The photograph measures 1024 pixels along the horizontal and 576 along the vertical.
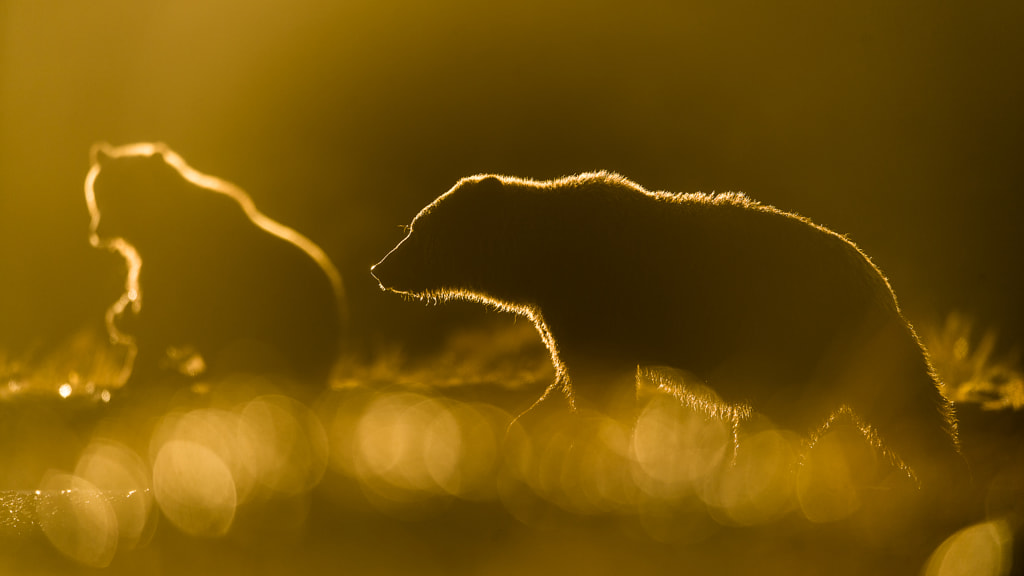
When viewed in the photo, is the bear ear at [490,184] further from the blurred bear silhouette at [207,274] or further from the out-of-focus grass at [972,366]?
the out-of-focus grass at [972,366]

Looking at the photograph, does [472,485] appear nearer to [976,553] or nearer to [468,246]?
[468,246]

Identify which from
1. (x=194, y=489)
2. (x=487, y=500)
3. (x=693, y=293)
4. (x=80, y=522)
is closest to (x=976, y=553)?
(x=693, y=293)

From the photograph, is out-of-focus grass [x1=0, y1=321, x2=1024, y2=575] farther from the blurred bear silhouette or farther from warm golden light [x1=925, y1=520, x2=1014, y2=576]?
the blurred bear silhouette

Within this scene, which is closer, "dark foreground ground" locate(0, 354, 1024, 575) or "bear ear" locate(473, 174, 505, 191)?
"dark foreground ground" locate(0, 354, 1024, 575)

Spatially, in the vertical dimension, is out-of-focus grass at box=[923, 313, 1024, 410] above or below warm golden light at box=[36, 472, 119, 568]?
above

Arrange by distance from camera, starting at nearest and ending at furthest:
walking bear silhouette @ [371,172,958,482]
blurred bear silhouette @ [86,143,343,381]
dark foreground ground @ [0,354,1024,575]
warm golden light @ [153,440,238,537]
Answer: dark foreground ground @ [0,354,1024,575], warm golden light @ [153,440,238,537], walking bear silhouette @ [371,172,958,482], blurred bear silhouette @ [86,143,343,381]

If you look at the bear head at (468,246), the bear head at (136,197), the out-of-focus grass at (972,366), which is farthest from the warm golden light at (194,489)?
the out-of-focus grass at (972,366)

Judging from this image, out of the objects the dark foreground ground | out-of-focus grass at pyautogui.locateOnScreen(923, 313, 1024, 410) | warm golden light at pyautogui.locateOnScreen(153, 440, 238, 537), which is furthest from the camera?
out-of-focus grass at pyautogui.locateOnScreen(923, 313, 1024, 410)

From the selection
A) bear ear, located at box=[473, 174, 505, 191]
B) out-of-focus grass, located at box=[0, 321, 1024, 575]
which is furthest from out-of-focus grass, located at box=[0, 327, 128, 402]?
bear ear, located at box=[473, 174, 505, 191]
